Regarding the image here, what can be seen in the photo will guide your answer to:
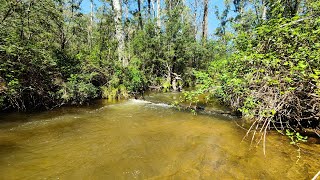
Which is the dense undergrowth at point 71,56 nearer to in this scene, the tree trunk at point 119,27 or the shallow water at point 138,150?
the tree trunk at point 119,27

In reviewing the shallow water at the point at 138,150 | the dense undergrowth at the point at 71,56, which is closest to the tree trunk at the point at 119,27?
the dense undergrowth at the point at 71,56

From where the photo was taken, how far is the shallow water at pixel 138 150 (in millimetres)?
3748

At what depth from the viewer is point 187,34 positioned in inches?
620

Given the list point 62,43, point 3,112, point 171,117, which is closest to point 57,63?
point 62,43

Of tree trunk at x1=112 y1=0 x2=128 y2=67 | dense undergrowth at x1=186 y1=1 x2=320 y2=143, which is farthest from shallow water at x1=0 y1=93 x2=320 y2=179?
tree trunk at x1=112 y1=0 x2=128 y2=67

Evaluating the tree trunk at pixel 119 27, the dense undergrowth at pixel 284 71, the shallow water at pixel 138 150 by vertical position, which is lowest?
the shallow water at pixel 138 150

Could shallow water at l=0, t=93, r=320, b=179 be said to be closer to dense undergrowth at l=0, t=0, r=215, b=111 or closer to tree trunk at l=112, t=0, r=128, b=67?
→ dense undergrowth at l=0, t=0, r=215, b=111

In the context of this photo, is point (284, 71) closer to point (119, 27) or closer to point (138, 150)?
point (138, 150)

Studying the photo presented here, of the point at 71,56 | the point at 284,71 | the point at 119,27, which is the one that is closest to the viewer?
the point at 284,71

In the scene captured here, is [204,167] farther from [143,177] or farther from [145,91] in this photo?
[145,91]

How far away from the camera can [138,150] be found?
465 centimetres

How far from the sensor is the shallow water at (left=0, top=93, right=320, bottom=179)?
3.75 metres

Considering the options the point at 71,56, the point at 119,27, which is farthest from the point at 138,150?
the point at 119,27

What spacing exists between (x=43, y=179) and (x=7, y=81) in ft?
15.1
